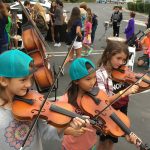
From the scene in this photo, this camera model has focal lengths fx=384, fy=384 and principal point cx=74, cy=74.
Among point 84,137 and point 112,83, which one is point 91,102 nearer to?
point 84,137

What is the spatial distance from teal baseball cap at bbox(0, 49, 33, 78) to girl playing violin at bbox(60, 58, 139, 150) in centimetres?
67

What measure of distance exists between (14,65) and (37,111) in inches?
12.9

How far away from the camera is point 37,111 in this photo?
7.50 ft

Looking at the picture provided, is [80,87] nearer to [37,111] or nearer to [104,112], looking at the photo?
[104,112]

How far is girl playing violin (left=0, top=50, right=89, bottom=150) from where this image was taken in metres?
2.15

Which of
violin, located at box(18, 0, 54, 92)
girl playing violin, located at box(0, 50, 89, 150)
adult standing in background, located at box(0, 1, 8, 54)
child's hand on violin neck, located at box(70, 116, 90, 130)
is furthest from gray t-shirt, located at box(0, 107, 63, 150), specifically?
adult standing in background, located at box(0, 1, 8, 54)

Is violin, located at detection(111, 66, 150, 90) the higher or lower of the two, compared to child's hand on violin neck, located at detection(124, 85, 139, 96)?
lower

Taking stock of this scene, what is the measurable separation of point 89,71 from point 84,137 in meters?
0.53

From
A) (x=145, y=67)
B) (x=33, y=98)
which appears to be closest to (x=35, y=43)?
(x=33, y=98)

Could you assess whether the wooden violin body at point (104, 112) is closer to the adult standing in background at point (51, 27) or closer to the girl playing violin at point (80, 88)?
the girl playing violin at point (80, 88)

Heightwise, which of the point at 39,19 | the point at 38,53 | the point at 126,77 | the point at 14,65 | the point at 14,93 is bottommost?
the point at 39,19

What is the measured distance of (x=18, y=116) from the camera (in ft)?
7.19

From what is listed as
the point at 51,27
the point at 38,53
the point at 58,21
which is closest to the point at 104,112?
the point at 38,53

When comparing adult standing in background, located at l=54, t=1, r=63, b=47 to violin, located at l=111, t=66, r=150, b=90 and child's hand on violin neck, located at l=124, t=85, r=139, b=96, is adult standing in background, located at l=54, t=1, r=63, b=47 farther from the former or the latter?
child's hand on violin neck, located at l=124, t=85, r=139, b=96
